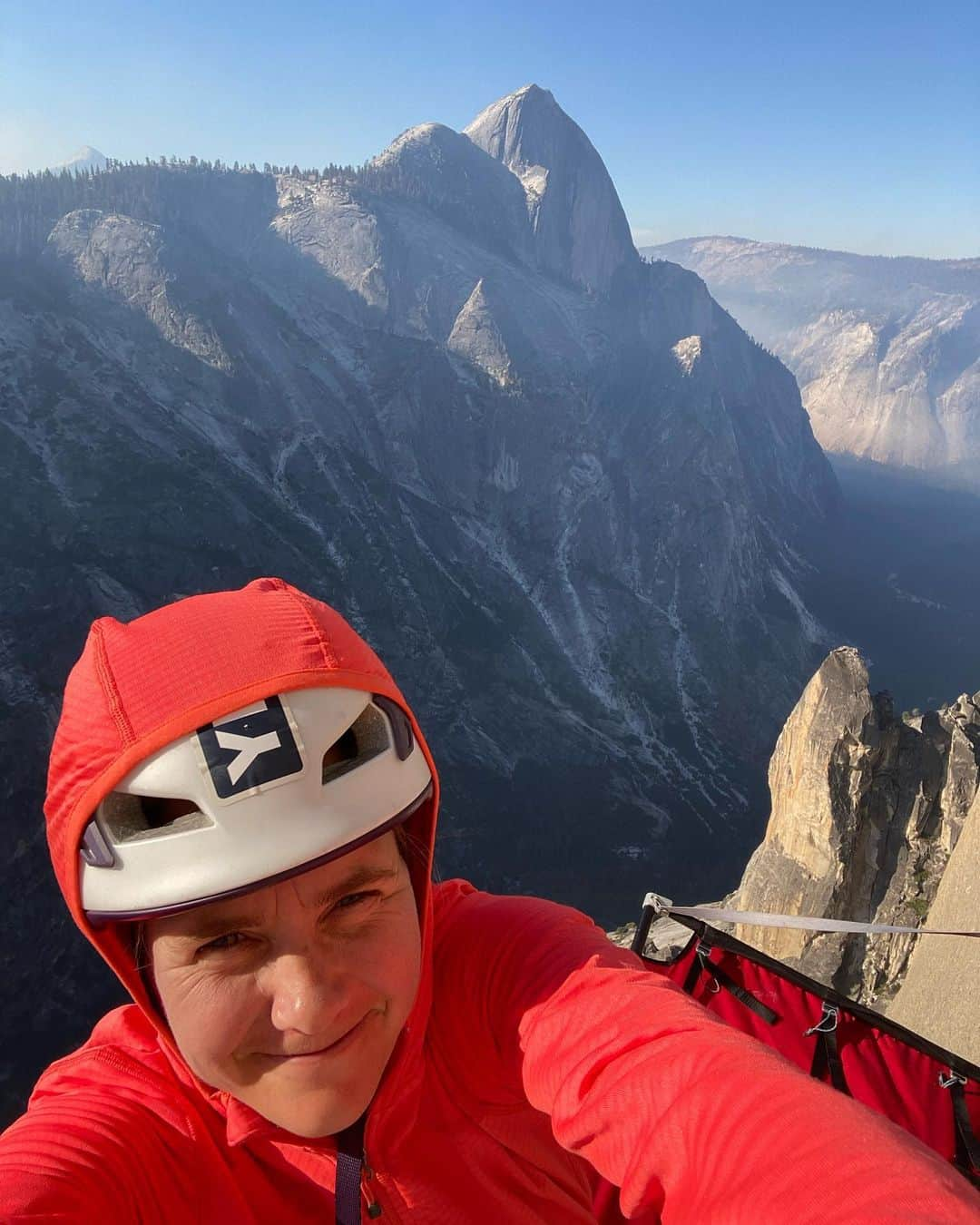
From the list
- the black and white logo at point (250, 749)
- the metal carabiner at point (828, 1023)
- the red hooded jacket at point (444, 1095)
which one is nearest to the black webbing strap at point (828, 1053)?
the metal carabiner at point (828, 1023)

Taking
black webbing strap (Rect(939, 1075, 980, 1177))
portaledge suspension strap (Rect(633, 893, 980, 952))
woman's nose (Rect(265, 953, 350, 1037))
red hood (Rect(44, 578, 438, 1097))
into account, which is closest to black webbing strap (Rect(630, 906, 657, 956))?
portaledge suspension strap (Rect(633, 893, 980, 952))

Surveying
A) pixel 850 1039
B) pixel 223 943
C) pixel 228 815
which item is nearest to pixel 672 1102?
pixel 223 943

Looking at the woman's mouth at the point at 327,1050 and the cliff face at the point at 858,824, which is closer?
the woman's mouth at the point at 327,1050

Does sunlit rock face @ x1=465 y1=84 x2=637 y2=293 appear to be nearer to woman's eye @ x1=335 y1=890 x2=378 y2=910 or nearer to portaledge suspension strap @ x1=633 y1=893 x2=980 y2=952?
portaledge suspension strap @ x1=633 y1=893 x2=980 y2=952

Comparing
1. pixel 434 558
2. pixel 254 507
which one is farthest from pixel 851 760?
pixel 434 558

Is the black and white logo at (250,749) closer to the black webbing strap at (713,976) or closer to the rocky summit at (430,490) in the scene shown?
the black webbing strap at (713,976)

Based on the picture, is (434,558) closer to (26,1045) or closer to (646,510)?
(646,510)
